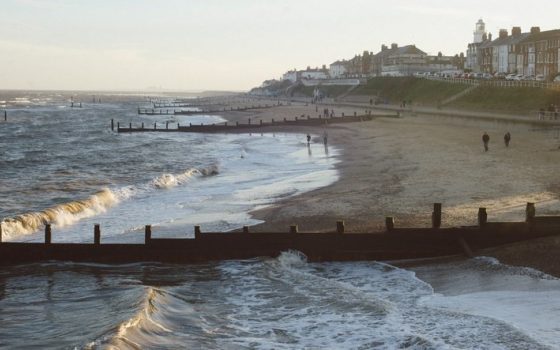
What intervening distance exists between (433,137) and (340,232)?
40.5m

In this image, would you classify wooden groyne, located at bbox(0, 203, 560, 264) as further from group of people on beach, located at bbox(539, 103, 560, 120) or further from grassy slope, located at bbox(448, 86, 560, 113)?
grassy slope, located at bbox(448, 86, 560, 113)

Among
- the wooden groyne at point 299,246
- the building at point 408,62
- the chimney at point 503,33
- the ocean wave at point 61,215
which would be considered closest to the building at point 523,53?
the chimney at point 503,33

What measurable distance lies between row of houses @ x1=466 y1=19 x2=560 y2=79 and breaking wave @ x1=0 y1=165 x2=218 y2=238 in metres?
71.6

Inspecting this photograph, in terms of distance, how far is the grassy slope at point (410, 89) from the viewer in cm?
10970

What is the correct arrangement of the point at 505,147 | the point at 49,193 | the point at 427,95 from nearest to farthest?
the point at 49,193
the point at 505,147
the point at 427,95

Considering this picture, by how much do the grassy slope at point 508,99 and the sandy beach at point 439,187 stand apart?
18657 millimetres

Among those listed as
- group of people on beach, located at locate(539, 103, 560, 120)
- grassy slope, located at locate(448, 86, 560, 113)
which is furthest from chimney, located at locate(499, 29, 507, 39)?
group of people on beach, located at locate(539, 103, 560, 120)

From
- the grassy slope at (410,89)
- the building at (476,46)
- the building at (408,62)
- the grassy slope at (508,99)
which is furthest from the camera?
the building at (408,62)

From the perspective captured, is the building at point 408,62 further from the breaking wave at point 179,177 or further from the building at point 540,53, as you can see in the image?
the breaking wave at point 179,177

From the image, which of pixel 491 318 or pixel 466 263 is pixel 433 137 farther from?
pixel 491 318

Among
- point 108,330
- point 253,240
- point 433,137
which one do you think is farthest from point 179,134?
point 108,330

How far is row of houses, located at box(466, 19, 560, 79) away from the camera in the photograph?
105 m

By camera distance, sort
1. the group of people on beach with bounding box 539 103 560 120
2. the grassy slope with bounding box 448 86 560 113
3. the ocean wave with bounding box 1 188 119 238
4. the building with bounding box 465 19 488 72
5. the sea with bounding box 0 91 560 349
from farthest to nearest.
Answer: the building with bounding box 465 19 488 72
the grassy slope with bounding box 448 86 560 113
the group of people on beach with bounding box 539 103 560 120
the ocean wave with bounding box 1 188 119 238
the sea with bounding box 0 91 560 349

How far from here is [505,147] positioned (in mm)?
45031
